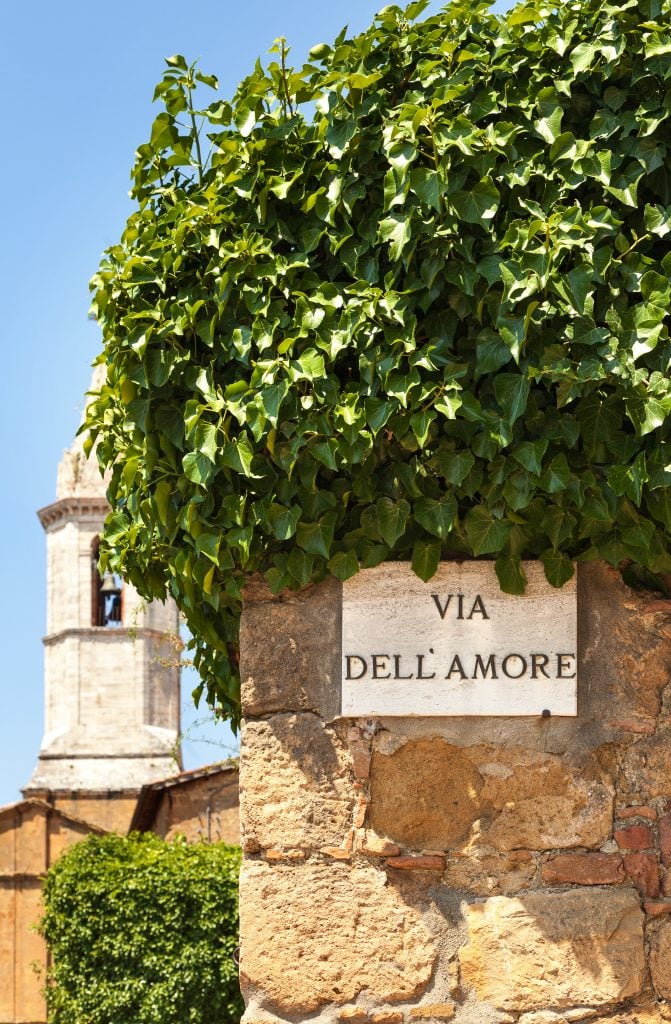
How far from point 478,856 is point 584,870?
270mm

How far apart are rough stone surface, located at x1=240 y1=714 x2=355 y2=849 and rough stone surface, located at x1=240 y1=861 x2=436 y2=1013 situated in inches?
3.7

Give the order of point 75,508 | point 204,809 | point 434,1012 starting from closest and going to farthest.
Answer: point 434,1012 → point 204,809 → point 75,508

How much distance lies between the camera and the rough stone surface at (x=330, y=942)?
3.52 m

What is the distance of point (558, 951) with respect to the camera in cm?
348

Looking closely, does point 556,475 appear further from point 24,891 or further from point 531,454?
point 24,891

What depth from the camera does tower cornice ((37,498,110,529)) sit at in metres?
45.1

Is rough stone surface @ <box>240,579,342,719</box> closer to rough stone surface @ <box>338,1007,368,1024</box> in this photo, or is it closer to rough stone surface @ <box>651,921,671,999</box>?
rough stone surface @ <box>338,1007,368,1024</box>

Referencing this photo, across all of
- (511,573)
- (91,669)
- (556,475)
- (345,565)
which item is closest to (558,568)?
(511,573)

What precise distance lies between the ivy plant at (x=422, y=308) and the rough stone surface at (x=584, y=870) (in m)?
0.71

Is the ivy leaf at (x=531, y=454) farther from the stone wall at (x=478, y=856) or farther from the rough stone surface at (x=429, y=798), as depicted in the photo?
the rough stone surface at (x=429, y=798)

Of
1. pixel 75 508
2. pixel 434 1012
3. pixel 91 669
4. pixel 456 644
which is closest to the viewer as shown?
pixel 434 1012

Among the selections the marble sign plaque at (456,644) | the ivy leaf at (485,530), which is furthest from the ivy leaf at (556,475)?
the marble sign plaque at (456,644)

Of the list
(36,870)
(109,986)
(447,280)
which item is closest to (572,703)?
(447,280)

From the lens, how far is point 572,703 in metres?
3.55
